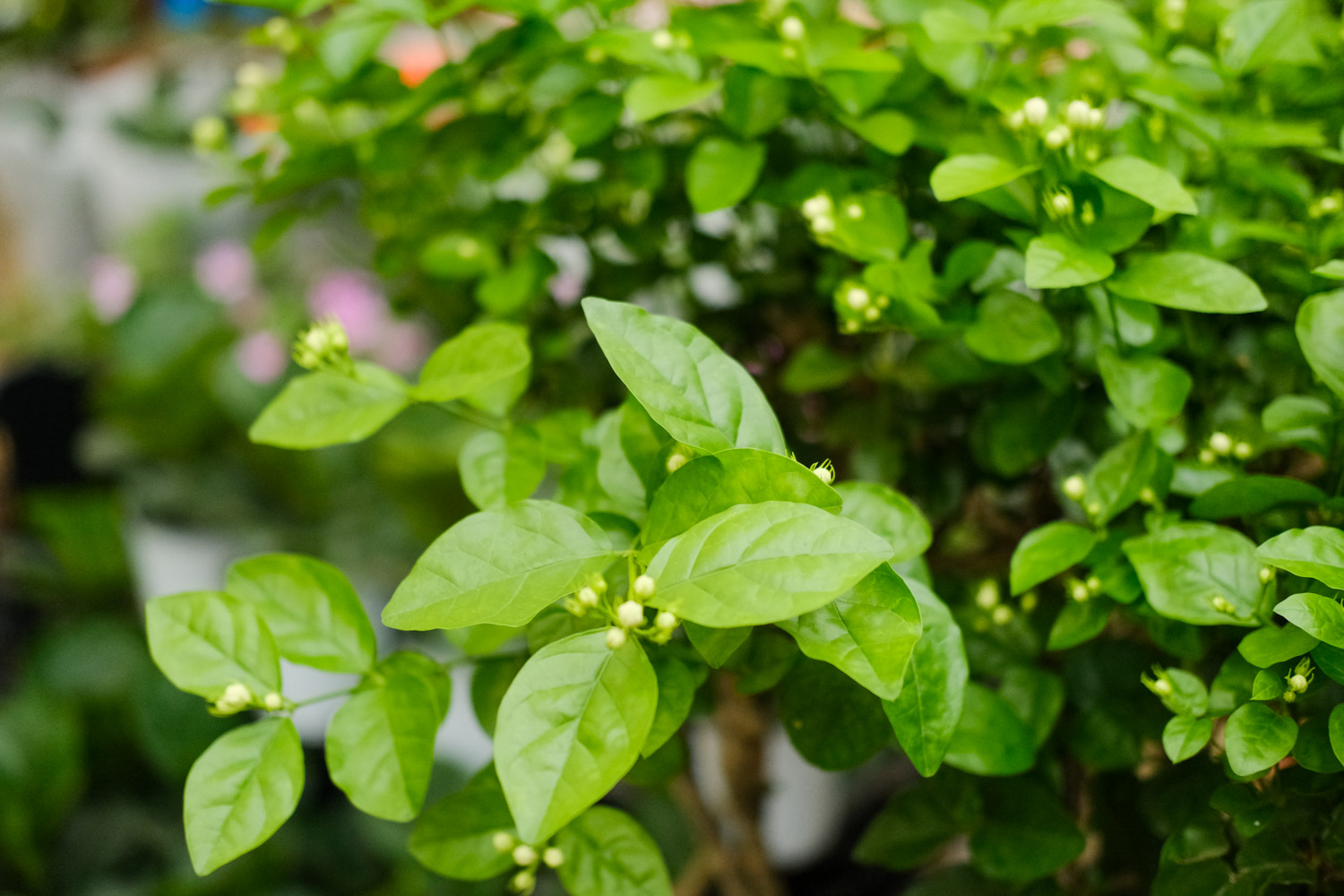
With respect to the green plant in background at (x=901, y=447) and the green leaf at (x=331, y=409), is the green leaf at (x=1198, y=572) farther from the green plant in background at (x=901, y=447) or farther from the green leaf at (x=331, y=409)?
the green leaf at (x=331, y=409)

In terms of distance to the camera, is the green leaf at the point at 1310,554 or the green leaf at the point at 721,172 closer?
the green leaf at the point at 1310,554

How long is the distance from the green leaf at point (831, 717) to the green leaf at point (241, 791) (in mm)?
197

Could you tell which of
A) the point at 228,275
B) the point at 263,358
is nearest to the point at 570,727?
the point at 263,358

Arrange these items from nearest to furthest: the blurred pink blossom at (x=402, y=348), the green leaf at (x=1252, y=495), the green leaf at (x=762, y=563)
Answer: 1. the green leaf at (x=762, y=563)
2. the green leaf at (x=1252, y=495)
3. the blurred pink blossom at (x=402, y=348)

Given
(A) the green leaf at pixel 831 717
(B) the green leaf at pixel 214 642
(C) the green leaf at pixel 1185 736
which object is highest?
(B) the green leaf at pixel 214 642

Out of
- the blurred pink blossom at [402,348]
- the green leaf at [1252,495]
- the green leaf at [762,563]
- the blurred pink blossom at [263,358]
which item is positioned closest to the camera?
the green leaf at [762,563]

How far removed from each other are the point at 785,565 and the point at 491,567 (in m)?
0.10

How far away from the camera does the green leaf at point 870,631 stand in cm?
31

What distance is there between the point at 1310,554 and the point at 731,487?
0.20m

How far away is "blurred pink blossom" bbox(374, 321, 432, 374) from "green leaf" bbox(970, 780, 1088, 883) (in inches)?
40.7

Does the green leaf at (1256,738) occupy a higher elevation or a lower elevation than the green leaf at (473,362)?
lower

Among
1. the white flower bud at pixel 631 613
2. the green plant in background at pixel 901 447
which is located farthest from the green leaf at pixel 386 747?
the white flower bud at pixel 631 613

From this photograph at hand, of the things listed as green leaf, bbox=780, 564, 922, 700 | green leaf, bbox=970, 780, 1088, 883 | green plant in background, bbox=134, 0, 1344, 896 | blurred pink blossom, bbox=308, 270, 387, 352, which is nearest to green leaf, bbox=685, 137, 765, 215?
green plant in background, bbox=134, 0, 1344, 896

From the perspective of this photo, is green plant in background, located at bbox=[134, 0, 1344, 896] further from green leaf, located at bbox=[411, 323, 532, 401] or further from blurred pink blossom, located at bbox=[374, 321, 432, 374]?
blurred pink blossom, located at bbox=[374, 321, 432, 374]
